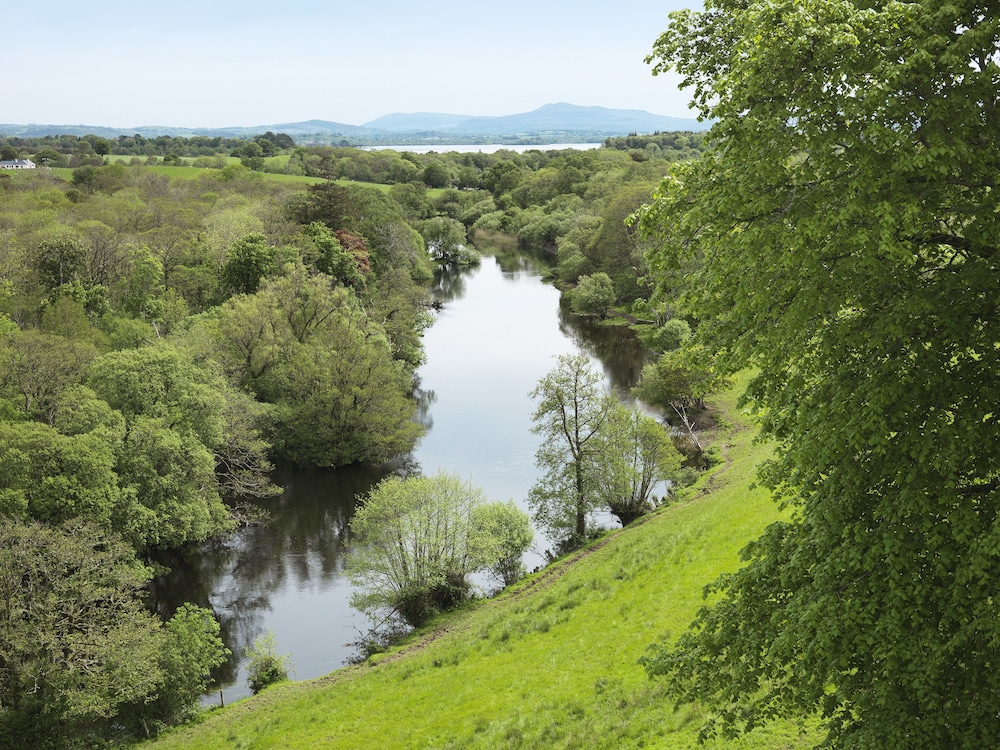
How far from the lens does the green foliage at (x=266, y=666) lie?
2409 centimetres

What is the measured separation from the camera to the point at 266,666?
24359 millimetres

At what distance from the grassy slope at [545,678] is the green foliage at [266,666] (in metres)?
0.95

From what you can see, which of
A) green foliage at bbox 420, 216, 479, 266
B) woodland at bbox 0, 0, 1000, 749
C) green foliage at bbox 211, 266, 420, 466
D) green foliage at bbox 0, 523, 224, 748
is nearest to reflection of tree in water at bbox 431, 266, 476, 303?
green foliage at bbox 420, 216, 479, 266

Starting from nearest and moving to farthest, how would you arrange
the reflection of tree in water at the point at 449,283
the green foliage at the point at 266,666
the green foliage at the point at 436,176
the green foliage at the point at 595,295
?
the green foliage at the point at 266,666 → the green foliage at the point at 595,295 → the reflection of tree in water at the point at 449,283 → the green foliage at the point at 436,176

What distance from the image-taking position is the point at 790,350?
28.5 feet

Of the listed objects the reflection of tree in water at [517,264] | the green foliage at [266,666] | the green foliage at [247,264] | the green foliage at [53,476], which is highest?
the green foliage at [247,264]

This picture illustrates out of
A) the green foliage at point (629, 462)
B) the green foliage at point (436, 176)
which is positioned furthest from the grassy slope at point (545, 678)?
the green foliage at point (436, 176)

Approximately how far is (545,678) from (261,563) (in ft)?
56.9

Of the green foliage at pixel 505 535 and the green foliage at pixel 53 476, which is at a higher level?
the green foliage at pixel 53 476

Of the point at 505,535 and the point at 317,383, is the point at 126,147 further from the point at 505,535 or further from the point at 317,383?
the point at 505,535

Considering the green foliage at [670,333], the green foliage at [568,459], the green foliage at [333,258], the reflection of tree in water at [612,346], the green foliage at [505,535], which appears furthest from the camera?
the green foliage at [333,258]

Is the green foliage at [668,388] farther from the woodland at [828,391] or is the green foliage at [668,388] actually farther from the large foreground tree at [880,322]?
the large foreground tree at [880,322]

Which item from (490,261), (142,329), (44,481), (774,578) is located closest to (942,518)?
(774,578)

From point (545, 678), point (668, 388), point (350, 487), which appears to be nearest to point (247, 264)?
point (350, 487)
